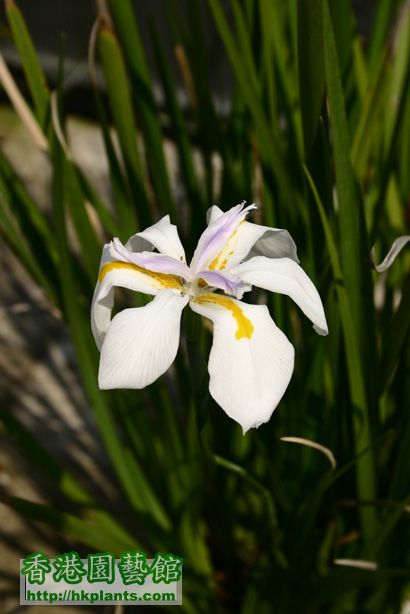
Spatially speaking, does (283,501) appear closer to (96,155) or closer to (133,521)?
(133,521)

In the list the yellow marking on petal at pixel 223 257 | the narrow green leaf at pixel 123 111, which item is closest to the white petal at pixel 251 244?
the yellow marking on petal at pixel 223 257

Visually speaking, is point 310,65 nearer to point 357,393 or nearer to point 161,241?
point 161,241

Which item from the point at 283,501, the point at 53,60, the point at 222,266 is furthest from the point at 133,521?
the point at 53,60

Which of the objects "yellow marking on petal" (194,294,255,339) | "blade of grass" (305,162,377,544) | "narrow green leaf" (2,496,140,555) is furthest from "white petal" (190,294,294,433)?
"narrow green leaf" (2,496,140,555)

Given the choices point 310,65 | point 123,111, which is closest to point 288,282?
point 310,65

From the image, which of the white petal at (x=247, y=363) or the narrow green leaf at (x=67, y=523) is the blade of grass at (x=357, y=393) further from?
the narrow green leaf at (x=67, y=523)
